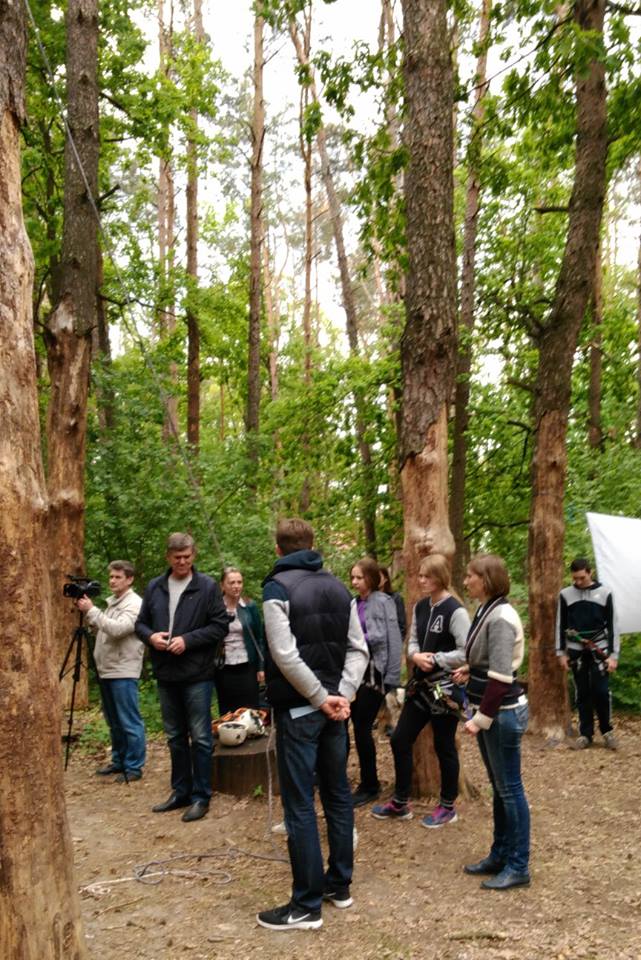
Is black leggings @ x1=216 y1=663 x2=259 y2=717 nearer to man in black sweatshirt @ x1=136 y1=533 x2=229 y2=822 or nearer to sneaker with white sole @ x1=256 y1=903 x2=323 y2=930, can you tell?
man in black sweatshirt @ x1=136 y1=533 x2=229 y2=822

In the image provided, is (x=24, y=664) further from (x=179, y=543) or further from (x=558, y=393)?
(x=558, y=393)

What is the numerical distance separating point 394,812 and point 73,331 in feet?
19.4

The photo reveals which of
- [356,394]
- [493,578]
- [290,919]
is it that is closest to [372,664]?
[493,578]

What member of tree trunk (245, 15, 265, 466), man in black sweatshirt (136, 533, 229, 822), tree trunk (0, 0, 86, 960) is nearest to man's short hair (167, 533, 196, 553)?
man in black sweatshirt (136, 533, 229, 822)

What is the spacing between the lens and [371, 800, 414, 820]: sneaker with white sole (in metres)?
5.89

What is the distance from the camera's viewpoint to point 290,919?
418 cm

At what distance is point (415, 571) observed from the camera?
248 inches

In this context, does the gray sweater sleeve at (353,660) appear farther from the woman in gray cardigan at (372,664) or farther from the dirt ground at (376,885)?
the woman in gray cardigan at (372,664)

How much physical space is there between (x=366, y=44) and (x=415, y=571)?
5150mm

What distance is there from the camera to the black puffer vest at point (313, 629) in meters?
4.30

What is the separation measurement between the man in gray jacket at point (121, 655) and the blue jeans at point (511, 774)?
3.31 metres

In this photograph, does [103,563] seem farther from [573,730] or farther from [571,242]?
[571,242]

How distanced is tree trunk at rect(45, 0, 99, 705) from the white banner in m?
5.49

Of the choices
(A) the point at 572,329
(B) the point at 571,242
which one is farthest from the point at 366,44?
(A) the point at 572,329
